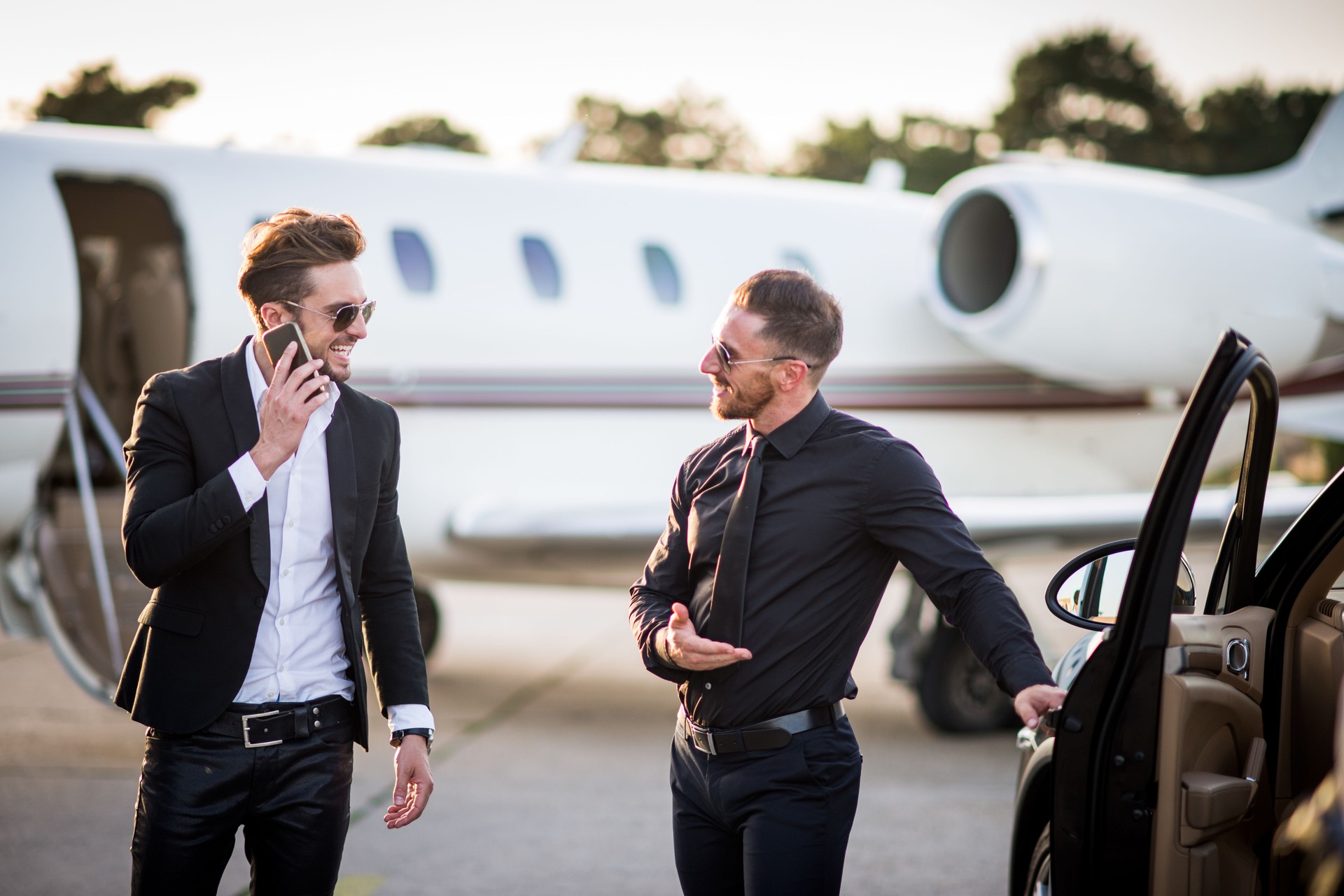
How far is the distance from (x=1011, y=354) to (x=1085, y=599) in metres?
5.59

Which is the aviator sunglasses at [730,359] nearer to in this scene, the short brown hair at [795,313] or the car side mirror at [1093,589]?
the short brown hair at [795,313]

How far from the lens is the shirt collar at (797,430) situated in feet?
8.56

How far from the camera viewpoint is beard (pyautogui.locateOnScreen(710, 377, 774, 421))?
8.54 feet

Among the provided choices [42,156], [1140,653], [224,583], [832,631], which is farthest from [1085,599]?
[42,156]

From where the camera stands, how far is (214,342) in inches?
264

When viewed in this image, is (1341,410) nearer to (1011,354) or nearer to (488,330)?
(1011,354)

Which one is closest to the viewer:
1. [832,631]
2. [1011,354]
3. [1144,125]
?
[832,631]

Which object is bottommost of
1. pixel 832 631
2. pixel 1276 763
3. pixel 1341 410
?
pixel 1341 410

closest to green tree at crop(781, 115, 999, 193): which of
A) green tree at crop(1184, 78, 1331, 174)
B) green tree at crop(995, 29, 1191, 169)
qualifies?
green tree at crop(995, 29, 1191, 169)

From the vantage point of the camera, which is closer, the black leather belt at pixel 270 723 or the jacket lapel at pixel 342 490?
the black leather belt at pixel 270 723

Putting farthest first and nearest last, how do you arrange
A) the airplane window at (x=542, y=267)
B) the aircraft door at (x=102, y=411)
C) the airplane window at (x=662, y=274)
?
the airplane window at (x=662, y=274)
the airplane window at (x=542, y=267)
the aircraft door at (x=102, y=411)

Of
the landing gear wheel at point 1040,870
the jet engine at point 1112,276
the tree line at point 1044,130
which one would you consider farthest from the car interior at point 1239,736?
the tree line at point 1044,130

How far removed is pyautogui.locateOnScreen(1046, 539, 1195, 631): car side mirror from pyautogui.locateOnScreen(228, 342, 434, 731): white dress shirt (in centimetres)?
145

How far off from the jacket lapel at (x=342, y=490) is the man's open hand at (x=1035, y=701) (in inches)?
50.0
